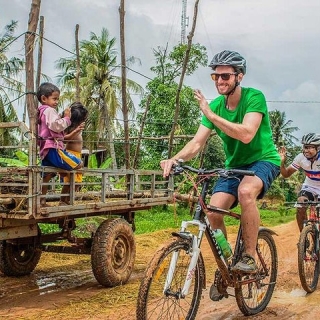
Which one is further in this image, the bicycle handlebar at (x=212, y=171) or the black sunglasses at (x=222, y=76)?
the black sunglasses at (x=222, y=76)

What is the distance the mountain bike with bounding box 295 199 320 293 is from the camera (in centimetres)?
649

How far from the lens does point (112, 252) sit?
22.9ft

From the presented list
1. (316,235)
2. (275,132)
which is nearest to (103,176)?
(316,235)

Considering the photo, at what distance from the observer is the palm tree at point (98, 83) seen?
27.7 meters

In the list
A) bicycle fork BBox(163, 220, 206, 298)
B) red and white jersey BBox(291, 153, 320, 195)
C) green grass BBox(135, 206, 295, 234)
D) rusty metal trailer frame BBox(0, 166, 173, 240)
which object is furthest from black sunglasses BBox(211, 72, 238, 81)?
green grass BBox(135, 206, 295, 234)

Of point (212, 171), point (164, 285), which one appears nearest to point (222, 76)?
point (212, 171)

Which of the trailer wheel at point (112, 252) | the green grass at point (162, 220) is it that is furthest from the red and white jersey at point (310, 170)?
the green grass at point (162, 220)

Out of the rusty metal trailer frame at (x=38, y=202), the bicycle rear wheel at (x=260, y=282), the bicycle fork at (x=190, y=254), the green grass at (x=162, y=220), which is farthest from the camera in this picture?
the green grass at (x=162, y=220)

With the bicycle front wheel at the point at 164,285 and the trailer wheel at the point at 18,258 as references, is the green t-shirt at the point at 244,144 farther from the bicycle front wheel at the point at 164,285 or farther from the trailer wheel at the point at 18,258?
the trailer wheel at the point at 18,258

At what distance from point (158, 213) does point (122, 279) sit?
12177 millimetres

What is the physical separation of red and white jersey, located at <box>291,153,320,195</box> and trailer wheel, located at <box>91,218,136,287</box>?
254cm

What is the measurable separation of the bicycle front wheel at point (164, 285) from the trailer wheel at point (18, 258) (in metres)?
3.32

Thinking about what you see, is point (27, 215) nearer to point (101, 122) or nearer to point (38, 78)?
point (38, 78)

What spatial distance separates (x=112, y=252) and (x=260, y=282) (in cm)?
227
